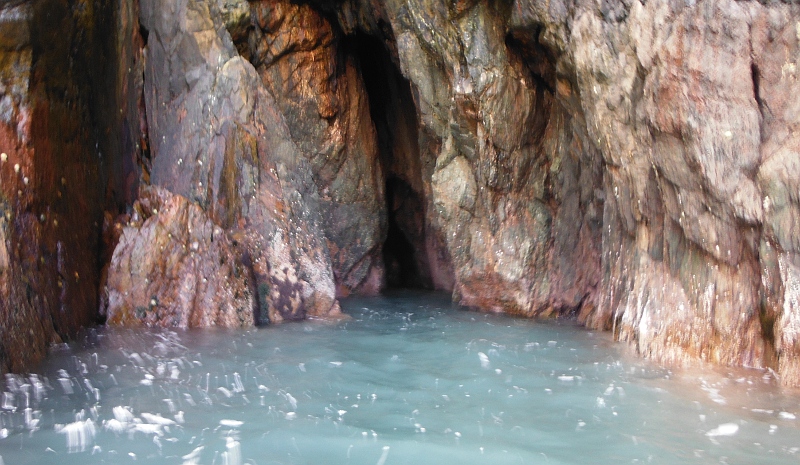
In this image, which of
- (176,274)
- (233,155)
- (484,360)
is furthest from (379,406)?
(233,155)

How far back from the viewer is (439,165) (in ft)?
26.3

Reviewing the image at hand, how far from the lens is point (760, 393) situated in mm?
3822

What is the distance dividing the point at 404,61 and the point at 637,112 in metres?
3.59

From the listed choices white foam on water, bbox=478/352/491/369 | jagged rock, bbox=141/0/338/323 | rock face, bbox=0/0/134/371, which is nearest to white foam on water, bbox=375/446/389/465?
white foam on water, bbox=478/352/491/369

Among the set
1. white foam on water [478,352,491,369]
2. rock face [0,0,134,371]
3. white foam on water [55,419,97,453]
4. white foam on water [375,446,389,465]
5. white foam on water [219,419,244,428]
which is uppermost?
rock face [0,0,134,371]

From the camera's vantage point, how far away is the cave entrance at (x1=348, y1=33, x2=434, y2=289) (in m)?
10.5

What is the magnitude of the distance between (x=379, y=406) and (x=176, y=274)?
3.24m

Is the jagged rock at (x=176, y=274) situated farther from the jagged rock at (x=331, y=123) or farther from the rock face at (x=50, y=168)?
the jagged rock at (x=331, y=123)

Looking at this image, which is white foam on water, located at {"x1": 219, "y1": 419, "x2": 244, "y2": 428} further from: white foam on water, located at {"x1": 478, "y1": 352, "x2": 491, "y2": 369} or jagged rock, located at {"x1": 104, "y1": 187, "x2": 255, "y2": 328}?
jagged rock, located at {"x1": 104, "y1": 187, "x2": 255, "y2": 328}

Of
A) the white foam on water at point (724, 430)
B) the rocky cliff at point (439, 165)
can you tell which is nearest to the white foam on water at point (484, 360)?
the rocky cliff at point (439, 165)

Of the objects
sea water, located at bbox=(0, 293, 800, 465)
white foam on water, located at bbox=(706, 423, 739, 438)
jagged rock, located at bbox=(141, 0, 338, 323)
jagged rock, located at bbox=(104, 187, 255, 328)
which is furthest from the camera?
jagged rock, located at bbox=(141, 0, 338, 323)

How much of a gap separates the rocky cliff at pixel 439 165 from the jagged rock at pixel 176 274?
2 centimetres

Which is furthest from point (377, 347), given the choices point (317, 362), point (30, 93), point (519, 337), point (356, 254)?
point (356, 254)

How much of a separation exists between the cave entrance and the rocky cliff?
0.86 meters
